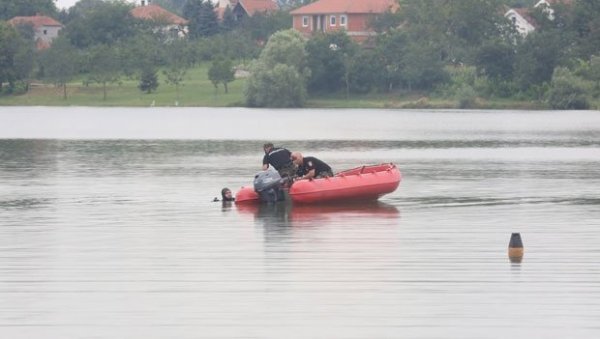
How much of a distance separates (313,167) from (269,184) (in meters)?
1.25

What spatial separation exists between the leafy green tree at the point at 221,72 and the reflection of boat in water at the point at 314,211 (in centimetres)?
9592

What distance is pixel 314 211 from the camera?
116ft

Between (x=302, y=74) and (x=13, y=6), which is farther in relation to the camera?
(x=13, y=6)

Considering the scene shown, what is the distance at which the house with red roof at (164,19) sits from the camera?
17688cm

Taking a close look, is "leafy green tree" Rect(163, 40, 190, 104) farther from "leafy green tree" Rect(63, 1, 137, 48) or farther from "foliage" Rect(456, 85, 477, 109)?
"foliage" Rect(456, 85, 477, 109)

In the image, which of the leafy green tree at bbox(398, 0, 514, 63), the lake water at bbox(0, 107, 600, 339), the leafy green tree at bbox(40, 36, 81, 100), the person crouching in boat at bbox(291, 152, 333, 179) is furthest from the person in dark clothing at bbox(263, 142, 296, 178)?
the leafy green tree at bbox(40, 36, 81, 100)

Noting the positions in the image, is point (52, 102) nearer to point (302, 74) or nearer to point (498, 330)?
point (302, 74)

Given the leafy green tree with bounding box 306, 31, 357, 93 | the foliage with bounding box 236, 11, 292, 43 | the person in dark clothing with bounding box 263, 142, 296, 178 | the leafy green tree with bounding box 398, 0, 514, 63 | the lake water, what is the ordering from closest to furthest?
the lake water, the person in dark clothing with bounding box 263, 142, 296, 178, the leafy green tree with bounding box 306, 31, 357, 93, the leafy green tree with bounding box 398, 0, 514, 63, the foliage with bounding box 236, 11, 292, 43

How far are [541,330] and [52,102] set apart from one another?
123 meters

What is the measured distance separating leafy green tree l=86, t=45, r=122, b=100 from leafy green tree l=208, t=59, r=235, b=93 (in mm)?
11704

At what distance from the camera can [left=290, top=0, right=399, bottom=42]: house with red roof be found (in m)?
169

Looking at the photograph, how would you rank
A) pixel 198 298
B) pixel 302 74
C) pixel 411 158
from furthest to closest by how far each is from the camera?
Answer: pixel 302 74
pixel 411 158
pixel 198 298

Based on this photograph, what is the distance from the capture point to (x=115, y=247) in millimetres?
28578

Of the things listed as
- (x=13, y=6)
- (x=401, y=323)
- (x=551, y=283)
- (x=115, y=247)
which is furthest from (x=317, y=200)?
(x=13, y=6)
